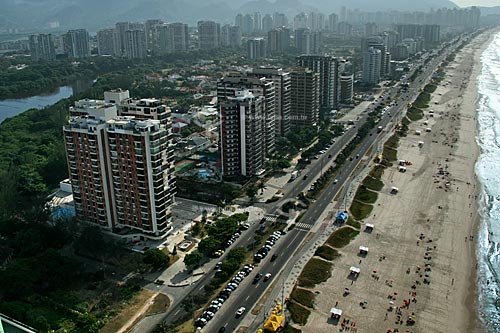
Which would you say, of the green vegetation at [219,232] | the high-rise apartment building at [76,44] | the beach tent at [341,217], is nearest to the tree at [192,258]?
the green vegetation at [219,232]

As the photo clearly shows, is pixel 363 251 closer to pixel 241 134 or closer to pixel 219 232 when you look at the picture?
pixel 219 232

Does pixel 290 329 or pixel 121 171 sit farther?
pixel 121 171

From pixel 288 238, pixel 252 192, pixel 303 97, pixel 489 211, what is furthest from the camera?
pixel 303 97

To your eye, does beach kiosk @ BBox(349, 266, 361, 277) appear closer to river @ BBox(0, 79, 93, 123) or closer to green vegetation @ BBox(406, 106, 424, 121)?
green vegetation @ BBox(406, 106, 424, 121)

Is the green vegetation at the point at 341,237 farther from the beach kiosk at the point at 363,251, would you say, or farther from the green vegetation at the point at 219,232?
the green vegetation at the point at 219,232

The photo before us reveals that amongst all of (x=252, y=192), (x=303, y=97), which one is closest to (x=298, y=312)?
(x=252, y=192)

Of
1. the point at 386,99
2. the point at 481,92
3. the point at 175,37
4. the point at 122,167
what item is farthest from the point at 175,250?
the point at 175,37

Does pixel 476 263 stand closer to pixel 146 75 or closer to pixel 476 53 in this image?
pixel 146 75
